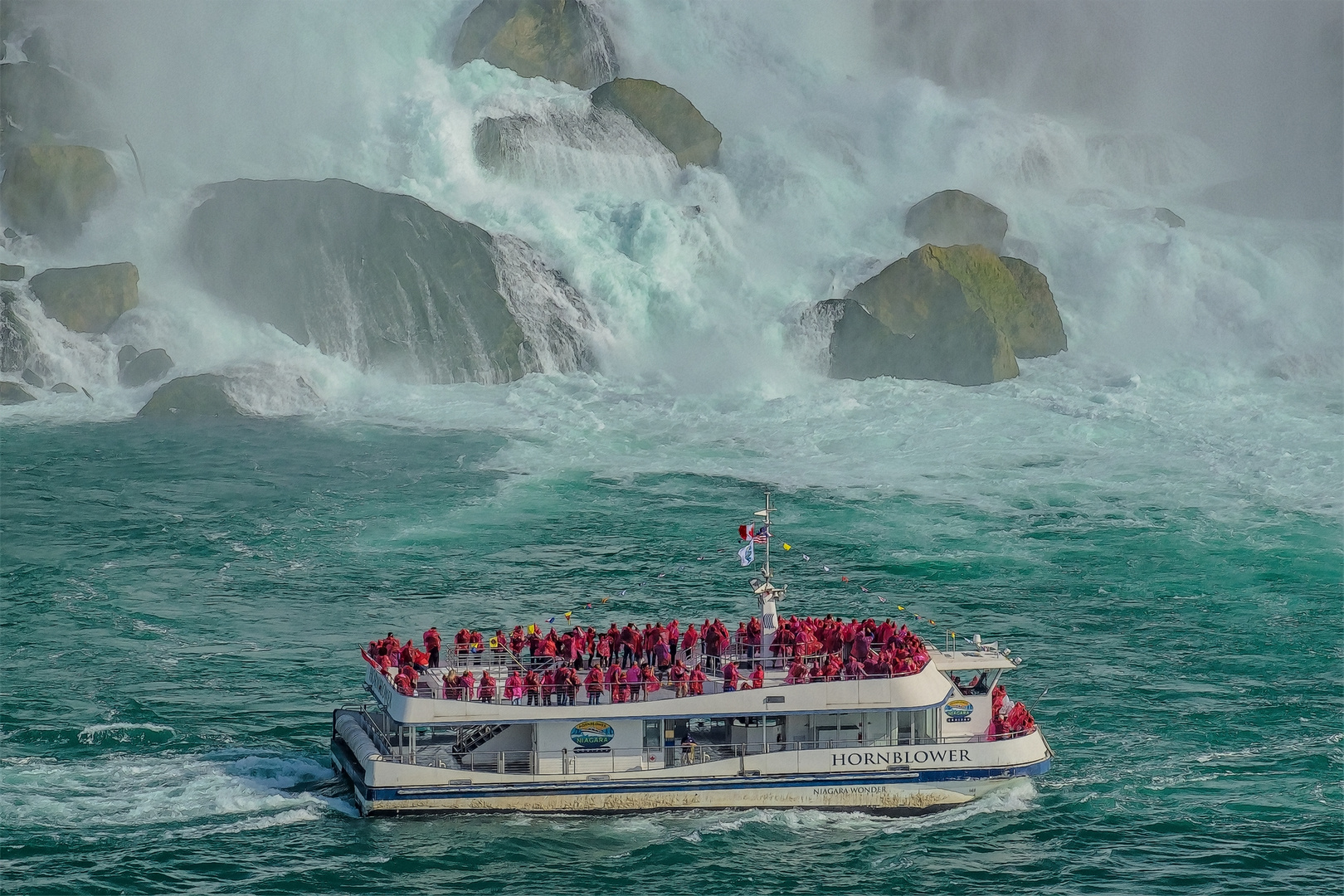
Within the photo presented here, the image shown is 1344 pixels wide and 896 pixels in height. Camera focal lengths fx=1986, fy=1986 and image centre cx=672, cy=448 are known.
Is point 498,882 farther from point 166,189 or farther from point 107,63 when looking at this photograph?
point 107,63

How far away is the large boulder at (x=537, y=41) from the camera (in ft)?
359

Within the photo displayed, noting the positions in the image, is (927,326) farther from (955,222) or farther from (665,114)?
(665,114)

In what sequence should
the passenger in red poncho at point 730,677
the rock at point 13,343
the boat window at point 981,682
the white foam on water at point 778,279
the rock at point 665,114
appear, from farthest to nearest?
1. the rock at point 665,114
2. the rock at point 13,343
3. the white foam on water at point 778,279
4. the boat window at point 981,682
5. the passenger in red poncho at point 730,677

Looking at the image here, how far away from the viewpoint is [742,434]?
89.5 m

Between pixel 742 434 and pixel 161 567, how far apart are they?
28913mm

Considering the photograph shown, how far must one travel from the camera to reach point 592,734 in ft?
164

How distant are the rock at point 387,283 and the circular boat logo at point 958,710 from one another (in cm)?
4827

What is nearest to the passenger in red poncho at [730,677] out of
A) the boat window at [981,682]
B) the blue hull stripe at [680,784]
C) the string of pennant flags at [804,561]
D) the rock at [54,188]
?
the blue hull stripe at [680,784]

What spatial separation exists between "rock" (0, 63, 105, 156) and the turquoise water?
2251 centimetres

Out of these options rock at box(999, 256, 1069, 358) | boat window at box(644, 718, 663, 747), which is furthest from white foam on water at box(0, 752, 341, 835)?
rock at box(999, 256, 1069, 358)

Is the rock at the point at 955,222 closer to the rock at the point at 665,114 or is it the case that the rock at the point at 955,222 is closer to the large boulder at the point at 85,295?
the rock at the point at 665,114

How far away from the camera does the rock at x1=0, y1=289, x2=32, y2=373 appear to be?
92.2 m

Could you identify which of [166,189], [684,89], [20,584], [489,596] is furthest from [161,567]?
[684,89]

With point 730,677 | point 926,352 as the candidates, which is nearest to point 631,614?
point 730,677
